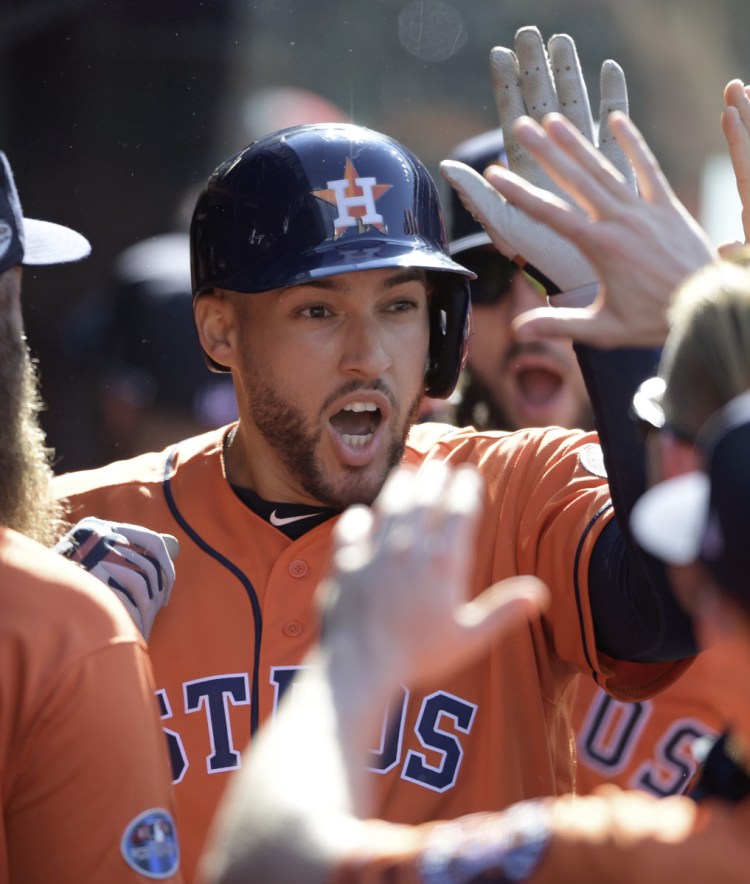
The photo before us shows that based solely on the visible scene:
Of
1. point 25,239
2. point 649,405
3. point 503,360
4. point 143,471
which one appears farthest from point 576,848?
point 503,360

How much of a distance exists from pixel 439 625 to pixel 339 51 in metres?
5.65

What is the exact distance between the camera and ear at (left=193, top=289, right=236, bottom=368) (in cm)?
300

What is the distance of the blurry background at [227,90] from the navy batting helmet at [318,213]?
5.00 feet

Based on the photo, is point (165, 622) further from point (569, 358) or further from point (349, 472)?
point (569, 358)

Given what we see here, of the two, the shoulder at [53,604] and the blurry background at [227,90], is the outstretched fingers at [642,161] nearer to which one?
the shoulder at [53,604]

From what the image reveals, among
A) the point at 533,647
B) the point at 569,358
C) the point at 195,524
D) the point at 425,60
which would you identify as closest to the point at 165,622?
the point at 195,524

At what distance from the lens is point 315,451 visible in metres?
2.77

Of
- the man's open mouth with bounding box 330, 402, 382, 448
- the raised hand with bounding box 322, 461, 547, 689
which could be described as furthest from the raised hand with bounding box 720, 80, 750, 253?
the raised hand with bounding box 322, 461, 547, 689

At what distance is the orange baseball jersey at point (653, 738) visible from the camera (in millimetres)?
3350

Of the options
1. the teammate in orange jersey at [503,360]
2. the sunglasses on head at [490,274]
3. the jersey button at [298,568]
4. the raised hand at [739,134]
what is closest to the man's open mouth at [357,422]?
the jersey button at [298,568]

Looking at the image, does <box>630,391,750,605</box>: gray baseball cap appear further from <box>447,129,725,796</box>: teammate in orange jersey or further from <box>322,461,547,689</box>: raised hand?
<box>447,129,725,796</box>: teammate in orange jersey

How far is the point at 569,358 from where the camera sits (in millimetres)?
4285

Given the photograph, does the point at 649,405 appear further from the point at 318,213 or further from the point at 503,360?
the point at 503,360

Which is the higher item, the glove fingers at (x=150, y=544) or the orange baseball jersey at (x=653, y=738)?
the glove fingers at (x=150, y=544)
